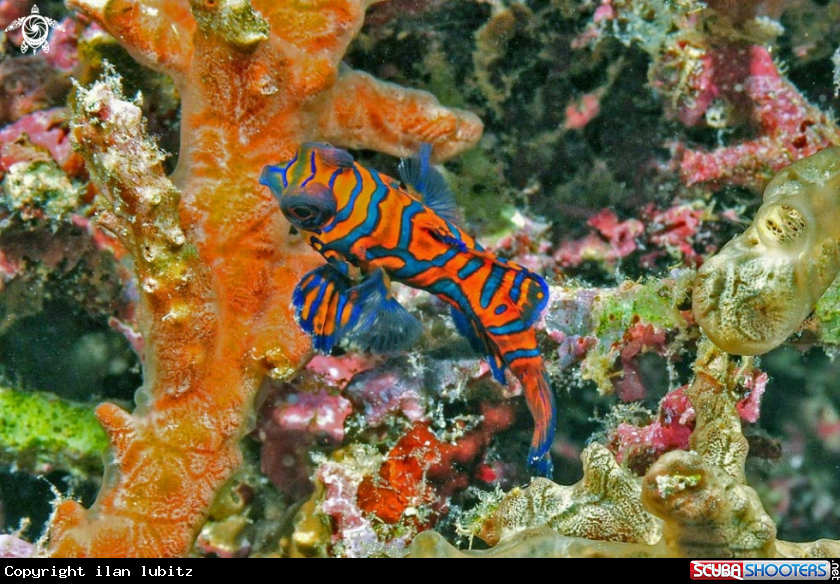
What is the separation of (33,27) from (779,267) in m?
4.82

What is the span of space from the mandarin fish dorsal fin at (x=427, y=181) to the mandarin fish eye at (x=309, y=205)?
0.62 meters

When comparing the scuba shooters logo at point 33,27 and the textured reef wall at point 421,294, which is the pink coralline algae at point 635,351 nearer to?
the textured reef wall at point 421,294

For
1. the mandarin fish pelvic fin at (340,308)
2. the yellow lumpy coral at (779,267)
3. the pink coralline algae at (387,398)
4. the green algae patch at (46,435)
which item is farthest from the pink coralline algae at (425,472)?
the green algae patch at (46,435)

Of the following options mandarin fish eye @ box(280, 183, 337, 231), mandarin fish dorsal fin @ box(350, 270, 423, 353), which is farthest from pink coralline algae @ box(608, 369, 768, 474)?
mandarin fish eye @ box(280, 183, 337, 231)

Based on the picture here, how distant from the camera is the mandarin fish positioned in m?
2.93

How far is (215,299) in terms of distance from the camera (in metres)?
3.27

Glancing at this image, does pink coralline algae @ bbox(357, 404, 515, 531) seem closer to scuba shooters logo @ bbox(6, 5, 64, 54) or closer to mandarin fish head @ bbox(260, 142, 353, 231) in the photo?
mandarin fish head @ bbox(260, 142, 353, 231)

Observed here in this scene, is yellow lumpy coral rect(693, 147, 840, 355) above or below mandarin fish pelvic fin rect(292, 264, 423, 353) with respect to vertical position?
above

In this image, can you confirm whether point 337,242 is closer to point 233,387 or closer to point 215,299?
point 215,299

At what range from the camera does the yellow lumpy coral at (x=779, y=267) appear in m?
2.93

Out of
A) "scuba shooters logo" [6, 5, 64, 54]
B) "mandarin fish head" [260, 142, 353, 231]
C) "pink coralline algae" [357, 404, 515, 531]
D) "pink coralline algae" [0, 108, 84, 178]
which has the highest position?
"scuba shooters logo" [6, 5, 64, 54]

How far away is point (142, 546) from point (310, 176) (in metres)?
2.16

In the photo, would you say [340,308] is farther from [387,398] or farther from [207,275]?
[387,398]

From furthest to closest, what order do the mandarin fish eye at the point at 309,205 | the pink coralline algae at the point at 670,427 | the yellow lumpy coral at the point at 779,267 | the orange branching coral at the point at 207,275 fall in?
the pink coralline algae at the point at 670,427 → the orange branching coral at the point at 207,275 → the yellow lumpy coral at the point at 779,267 → the mandarin fish eye at the point at 309,205
